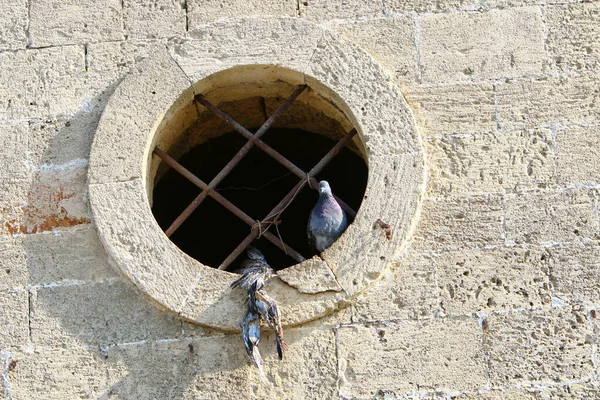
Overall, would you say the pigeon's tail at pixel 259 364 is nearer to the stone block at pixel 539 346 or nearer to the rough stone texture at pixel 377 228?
the rough stone texture at pixel 377 228

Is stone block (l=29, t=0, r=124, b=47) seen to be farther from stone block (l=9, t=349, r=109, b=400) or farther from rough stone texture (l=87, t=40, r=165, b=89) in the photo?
stone block (l=9, t=349, r=109, b=400)

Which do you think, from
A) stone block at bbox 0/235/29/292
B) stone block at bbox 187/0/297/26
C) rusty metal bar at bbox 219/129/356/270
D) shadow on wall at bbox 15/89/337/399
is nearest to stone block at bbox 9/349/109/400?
shadow on wall at bbox 15/89/337/399

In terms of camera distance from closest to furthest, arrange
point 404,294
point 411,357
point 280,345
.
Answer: point 280,345, point 411,357, point 404,294

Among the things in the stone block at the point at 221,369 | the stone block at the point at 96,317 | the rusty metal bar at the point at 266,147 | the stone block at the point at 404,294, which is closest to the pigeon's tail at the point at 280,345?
the stone block at the point at 221,369

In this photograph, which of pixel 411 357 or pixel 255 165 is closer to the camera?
pixel 411 357

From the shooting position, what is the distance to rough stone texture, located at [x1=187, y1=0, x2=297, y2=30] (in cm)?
424

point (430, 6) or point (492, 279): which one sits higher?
point (430, 6)

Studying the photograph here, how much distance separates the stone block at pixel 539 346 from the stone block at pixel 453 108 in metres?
0.89

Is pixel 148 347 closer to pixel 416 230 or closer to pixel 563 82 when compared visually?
pixel 416 230

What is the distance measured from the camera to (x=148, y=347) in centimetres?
368

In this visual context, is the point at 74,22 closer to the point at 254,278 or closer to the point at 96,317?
the point at 96,317

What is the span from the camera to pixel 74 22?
428 centimetres

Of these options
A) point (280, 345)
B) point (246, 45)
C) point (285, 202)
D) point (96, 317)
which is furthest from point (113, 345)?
point (246, 45)

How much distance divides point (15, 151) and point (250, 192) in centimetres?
221
